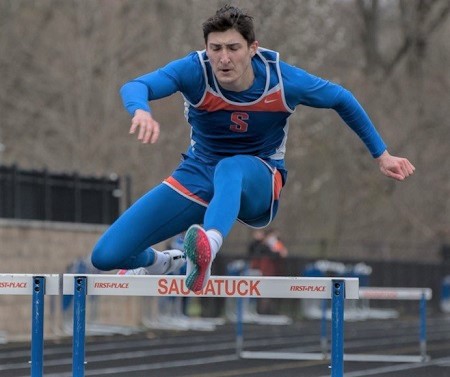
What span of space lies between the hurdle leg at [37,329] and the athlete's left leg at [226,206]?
0.93 metres

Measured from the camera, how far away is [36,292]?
7.63m

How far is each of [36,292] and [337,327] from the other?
1.70m

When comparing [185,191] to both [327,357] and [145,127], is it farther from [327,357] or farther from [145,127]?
[327,357]

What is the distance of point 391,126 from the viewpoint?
34.1 meters

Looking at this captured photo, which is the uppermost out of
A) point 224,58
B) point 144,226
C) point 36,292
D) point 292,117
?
point 292,117

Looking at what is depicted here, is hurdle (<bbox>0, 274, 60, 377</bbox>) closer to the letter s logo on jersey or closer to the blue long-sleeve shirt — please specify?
the blue long-sleeve shirt

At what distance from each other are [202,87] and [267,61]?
1.41 feet

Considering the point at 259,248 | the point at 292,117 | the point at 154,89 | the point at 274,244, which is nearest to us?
the point at 154,89

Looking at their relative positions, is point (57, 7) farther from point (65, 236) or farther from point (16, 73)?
point (65, 236)

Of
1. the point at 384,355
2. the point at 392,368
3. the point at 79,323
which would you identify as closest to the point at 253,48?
the point at 79,323

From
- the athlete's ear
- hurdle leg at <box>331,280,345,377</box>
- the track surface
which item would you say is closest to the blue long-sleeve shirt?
the athlete's ear

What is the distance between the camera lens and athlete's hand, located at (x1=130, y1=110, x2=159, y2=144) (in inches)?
262

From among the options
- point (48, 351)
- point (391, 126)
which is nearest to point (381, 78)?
point (391, 126)

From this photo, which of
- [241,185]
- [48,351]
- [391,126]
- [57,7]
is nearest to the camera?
[241,185]
